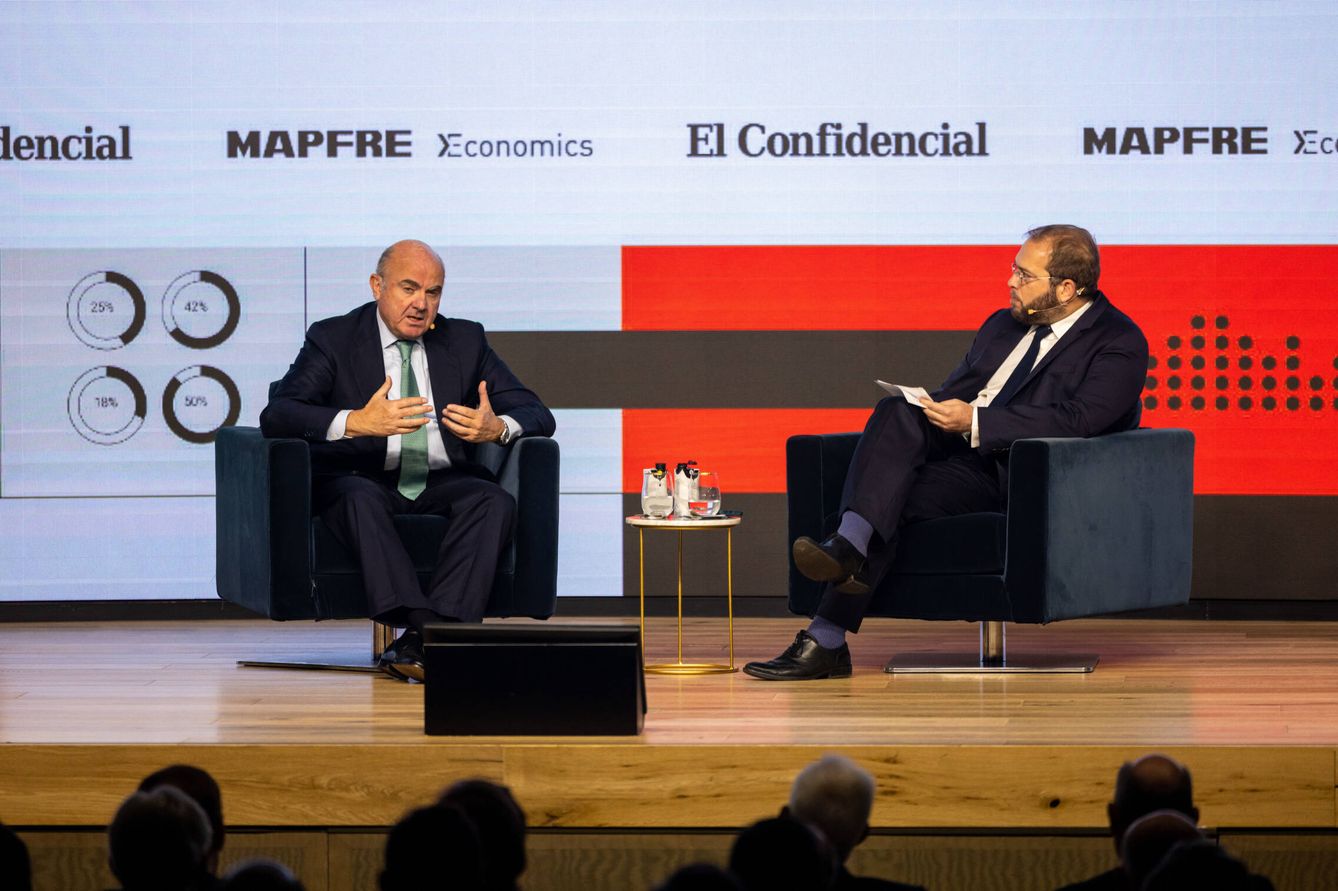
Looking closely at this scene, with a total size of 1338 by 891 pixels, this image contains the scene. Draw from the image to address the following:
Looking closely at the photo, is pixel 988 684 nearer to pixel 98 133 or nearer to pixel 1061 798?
pixel 1061 798

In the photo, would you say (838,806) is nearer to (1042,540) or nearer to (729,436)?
(1042,540)

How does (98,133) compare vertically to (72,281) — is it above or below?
above

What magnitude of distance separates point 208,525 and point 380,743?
2.86 m

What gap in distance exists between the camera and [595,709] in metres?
3.39

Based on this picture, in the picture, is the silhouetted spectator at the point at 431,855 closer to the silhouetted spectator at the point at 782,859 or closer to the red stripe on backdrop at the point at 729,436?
the silhouetted spectator at the point at 782,859

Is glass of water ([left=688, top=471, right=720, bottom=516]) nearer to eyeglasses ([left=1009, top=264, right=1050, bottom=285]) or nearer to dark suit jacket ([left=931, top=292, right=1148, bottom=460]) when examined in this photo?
dark suit jacket ([left=931, top=292, right=1148, bottom=460])

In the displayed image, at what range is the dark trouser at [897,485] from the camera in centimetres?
430

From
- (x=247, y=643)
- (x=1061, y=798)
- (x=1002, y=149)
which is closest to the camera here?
(x=1061, y=798)

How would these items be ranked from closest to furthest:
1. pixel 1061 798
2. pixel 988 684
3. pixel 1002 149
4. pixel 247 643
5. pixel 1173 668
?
1. pixel 1061 798
2. pixel 988 684
3. pixel 1173 668
4. pixel 247 643
5. pixel 1002 149

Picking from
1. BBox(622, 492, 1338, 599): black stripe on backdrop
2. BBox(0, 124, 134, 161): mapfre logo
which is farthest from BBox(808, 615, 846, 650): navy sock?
BBox(0, 124, 134, 161): mapfre logo

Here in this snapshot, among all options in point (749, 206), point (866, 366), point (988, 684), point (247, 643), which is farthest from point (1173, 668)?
point (247, 643)

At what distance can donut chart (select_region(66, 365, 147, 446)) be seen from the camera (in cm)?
595

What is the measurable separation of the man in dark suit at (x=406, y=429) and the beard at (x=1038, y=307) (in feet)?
4.07

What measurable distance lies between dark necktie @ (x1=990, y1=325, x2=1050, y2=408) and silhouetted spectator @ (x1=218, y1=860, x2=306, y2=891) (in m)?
2.96
